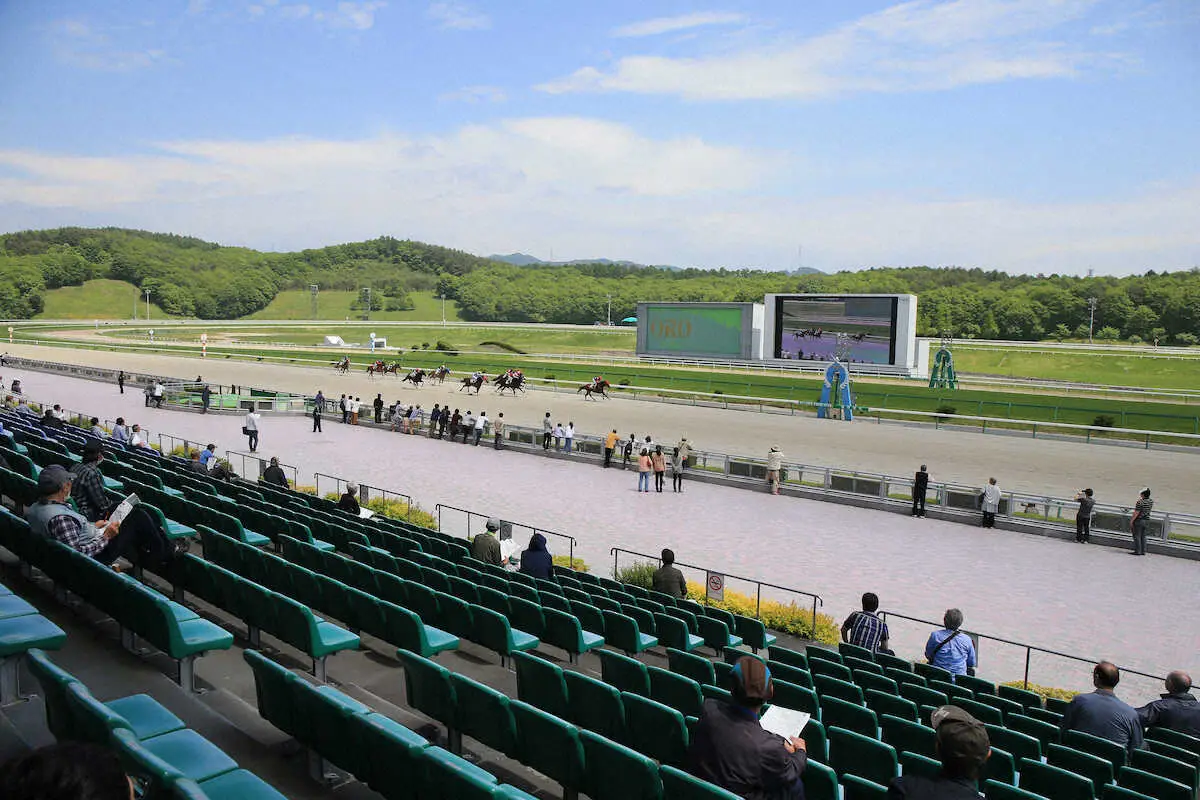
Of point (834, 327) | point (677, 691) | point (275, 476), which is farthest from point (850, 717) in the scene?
point (834, 327)

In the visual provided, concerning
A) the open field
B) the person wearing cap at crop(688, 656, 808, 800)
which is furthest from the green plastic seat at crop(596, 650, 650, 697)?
the open field

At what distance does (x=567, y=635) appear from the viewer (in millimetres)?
7984

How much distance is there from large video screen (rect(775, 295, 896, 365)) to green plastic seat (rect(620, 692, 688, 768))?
55043 millimetres

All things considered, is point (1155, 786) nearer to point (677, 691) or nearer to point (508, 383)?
point (677, 691)

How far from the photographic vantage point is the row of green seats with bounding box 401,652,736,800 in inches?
157

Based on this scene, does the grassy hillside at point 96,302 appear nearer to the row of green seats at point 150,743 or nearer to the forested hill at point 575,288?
the forested hill at point 575,288

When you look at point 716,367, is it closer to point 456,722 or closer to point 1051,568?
point 1051,568

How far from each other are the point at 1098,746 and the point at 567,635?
423 centimetres

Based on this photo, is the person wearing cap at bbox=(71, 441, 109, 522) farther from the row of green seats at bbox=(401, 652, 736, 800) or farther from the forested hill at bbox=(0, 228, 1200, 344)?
the forested hill at bbox=(0, 228, 1200, 344)

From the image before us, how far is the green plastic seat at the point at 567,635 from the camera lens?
788 centimetres

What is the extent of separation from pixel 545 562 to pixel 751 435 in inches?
955

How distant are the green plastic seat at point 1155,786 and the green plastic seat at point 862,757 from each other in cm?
149

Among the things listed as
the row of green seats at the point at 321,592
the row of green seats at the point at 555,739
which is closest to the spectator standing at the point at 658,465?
the row of green seats at the point at 321,592

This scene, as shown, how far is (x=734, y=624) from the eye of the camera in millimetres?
10125
